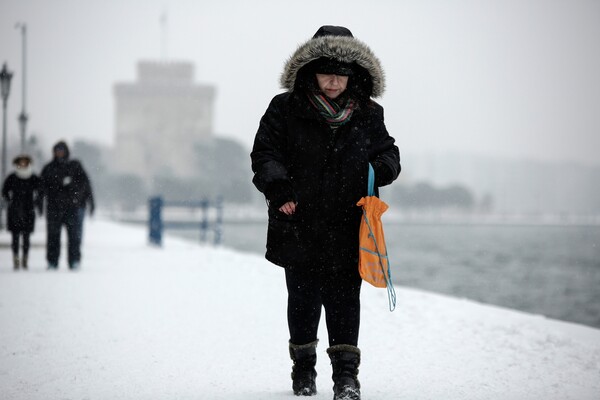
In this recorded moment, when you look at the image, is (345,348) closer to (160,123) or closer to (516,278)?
(516,278)

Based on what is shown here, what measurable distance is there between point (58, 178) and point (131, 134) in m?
97.4

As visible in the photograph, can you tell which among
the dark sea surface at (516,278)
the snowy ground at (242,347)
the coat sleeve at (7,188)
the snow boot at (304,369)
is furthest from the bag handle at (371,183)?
the dark sea surface at (516,278)

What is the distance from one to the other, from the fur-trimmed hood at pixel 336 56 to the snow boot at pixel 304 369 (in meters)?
1.13

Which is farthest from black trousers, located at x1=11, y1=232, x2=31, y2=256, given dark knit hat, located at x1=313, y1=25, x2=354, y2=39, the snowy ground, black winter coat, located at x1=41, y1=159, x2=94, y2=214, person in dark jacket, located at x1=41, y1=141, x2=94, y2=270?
dark knit hat, located at x1=313, y1=25, x2=354, y2=39

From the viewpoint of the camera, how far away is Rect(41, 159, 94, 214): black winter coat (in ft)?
31.2

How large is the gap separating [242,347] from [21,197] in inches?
226

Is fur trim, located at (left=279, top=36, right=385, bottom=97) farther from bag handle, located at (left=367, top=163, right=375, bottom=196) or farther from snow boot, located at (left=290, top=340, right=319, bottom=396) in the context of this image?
snow boot, located at (left=290, top=340, right=319, bottom=396)

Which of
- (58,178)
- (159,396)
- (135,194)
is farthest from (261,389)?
(135,194)

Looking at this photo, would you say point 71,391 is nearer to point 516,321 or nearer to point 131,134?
point 516,321

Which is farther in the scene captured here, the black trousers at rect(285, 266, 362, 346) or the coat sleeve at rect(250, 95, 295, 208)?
the black trousers at rect(285, 266, 362, 346)

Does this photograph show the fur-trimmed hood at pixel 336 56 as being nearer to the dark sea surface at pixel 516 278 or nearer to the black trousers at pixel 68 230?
the black trousers at pixel 68 230

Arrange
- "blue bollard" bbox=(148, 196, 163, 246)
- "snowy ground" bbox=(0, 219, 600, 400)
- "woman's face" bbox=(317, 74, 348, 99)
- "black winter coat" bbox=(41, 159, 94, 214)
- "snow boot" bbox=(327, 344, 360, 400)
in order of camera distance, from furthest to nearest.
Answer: "blue bollard" bbox=(148, 196, 163, 246)
"black winter coat" bbox=(41, 159, 94, 214)
"snowy ground" bbox=(0, 219, 600, 400)
"woman's face" bbox=(317, 74, 348, 99)
"snow boot" bbox=(327, 344, 360, 400)

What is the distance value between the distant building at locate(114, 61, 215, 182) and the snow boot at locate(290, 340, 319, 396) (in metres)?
101

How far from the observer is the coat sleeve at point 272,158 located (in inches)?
133
